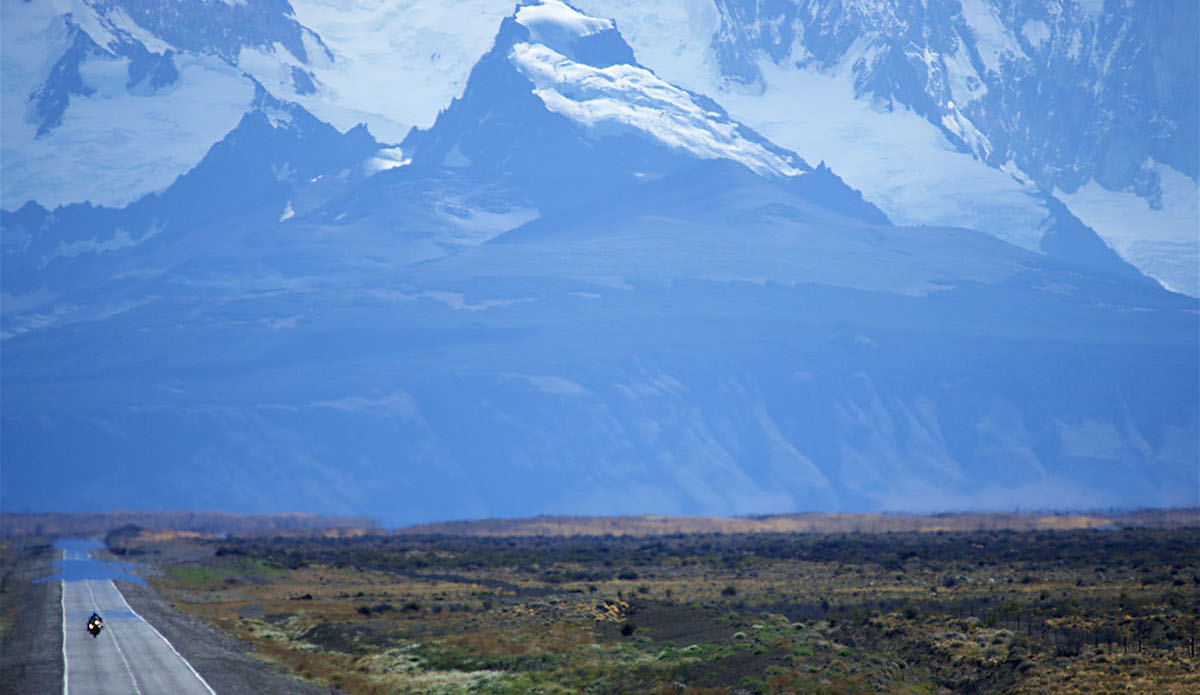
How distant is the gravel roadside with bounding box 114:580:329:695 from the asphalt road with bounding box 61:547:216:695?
0.55m

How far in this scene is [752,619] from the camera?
172ft

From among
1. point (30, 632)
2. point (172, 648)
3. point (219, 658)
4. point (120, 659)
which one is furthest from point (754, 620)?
point (30, 632)

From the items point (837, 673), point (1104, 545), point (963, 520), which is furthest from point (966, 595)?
point (963, 520)

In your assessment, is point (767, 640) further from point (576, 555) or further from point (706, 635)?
point (576, 555)

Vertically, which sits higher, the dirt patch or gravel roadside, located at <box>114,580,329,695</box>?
the dirt patch

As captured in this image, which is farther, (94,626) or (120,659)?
(94,626)

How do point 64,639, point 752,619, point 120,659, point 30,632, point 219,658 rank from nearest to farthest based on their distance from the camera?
1. point 120,659
2. point 219,658
3. point 752,619
4. point 64,639
5. point 30,632

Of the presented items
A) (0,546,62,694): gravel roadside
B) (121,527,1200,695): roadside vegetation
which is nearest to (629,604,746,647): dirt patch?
(121,527,1200,695): roadside vegetation

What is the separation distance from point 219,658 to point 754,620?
21.1 m

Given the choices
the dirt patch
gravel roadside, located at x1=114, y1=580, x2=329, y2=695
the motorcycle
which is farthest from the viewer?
the motorcycle

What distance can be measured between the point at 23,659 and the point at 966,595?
131 feet

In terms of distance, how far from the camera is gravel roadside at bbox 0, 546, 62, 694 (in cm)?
4425

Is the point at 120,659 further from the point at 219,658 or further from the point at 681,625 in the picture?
the point at 681,625

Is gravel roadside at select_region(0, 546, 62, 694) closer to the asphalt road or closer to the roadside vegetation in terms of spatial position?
the asphalt road
